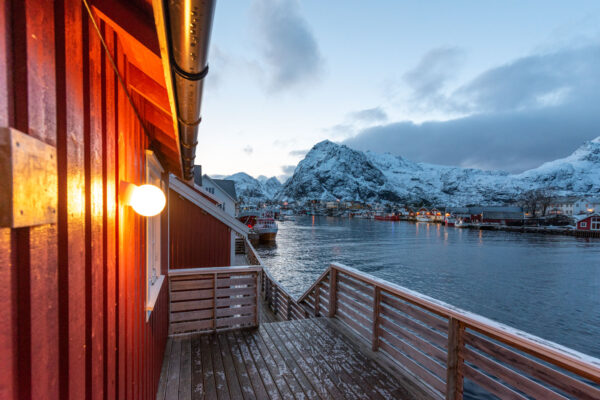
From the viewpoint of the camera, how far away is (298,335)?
14.3 ft

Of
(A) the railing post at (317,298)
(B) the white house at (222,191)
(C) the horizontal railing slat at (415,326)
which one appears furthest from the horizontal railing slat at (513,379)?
(B) the white house at (222,191)

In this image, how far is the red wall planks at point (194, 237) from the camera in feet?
22.0

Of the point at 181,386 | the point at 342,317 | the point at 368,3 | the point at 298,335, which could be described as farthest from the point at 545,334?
the point at 368,3

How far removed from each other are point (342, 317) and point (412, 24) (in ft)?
85.9

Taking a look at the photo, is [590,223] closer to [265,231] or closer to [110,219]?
[265,231]

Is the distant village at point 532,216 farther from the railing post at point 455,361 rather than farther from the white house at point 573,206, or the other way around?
the railing post at point 455,361

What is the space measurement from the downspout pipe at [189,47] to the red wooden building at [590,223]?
69.6 meters

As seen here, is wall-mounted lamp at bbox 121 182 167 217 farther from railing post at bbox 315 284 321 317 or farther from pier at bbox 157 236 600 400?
railing post at bbox 315 284 321 317

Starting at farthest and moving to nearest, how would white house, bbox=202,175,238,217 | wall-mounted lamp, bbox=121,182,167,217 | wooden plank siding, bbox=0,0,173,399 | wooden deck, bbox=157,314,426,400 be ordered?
white house, bbox=202,175,238,217 < wooden deck, bbox=157,314,426,400 < wall-mounted lamp, bbox=121,182,167,217 < wooden plank siding, bbox=0,0,173,399

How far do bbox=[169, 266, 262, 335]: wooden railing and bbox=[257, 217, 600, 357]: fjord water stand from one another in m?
7.24

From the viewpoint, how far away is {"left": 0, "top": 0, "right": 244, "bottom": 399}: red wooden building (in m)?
0.63

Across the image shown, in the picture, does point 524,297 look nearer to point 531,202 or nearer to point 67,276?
point 67,276

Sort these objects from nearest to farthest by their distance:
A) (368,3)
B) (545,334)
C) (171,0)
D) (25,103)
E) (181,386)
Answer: (25,103) < (171,0) < (181,386) < (545,334) < (368,3)

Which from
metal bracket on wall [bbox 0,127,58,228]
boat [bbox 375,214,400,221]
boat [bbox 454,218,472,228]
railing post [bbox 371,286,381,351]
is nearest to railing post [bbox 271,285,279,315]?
railing post [bbox 371,286,381,351]
